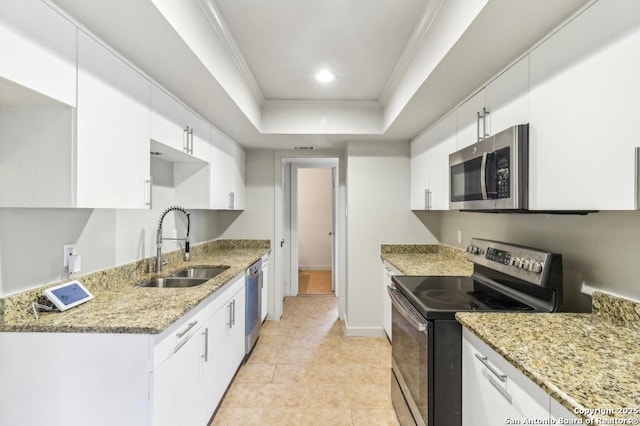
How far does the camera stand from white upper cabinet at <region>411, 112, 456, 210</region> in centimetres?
232

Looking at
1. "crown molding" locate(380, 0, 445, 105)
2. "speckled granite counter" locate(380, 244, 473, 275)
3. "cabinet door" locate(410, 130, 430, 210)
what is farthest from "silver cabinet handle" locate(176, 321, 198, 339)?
"cabinet door" locate(410, 130, 430, 210)

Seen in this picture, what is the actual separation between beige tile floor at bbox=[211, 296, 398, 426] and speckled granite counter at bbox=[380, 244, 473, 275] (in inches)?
35.4

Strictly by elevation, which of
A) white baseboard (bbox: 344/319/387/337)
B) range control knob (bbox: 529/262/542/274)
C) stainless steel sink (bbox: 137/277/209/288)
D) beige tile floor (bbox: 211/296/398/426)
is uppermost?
range control knob (bbox: 529/262/542/274)

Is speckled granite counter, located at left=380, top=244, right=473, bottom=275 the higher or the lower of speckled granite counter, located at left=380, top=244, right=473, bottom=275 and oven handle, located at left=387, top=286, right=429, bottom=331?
Answer: the higher

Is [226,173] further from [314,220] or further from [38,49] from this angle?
[314,220]

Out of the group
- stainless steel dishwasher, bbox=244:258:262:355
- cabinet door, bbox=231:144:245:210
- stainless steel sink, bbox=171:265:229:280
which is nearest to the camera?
stainless steel sink, bbox=171:265:229:280

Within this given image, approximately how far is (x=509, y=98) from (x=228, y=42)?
1.64 m

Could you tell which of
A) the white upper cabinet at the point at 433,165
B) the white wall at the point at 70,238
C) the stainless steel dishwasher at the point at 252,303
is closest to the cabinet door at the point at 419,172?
the white upper cabinet at the point at 433,165

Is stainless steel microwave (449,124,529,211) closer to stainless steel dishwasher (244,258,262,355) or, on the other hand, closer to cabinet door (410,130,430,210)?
cabinet door (410,130,430,210)

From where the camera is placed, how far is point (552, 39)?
125 centimetres

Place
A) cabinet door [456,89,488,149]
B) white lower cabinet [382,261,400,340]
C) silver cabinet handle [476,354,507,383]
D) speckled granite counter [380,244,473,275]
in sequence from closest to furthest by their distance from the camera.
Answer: silver cabinet handle [476,354,507,383], cabinet door [456,89,488,149], speckled granite counter [380,244,473,275], white lower cabinet [382,261,400,340]

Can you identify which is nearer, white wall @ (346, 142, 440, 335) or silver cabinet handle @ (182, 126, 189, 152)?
silver cabinet handle @ (182, 126, 189, 152)

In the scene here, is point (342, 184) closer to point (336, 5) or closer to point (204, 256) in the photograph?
point (204, 256)

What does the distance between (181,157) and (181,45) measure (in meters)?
1.07
